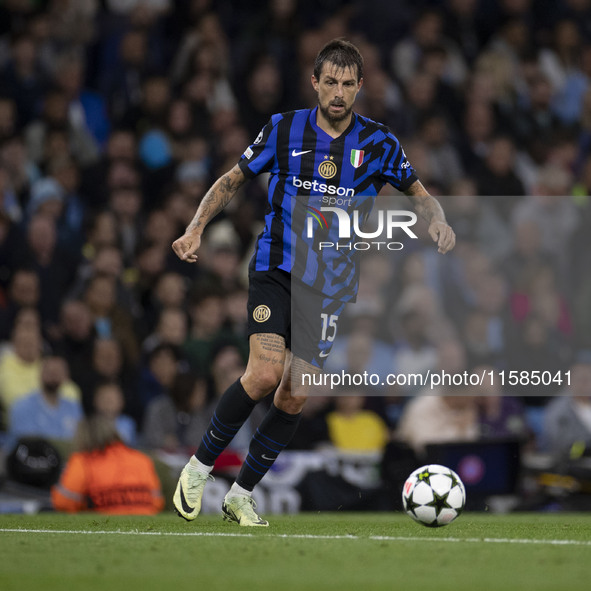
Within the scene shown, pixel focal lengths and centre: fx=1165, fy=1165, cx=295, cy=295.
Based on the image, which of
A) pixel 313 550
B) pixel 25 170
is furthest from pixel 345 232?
pixel 25 170

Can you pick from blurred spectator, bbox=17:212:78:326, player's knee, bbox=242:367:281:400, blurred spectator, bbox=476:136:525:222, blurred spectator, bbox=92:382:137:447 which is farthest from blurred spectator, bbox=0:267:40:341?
blurred spectator, bbox=476:136:525:222

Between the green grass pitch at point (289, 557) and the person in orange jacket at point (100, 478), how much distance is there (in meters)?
1.76

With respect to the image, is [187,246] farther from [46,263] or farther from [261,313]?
[46,263]

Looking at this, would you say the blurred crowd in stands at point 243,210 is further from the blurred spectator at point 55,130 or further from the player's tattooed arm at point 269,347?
the player's tattooed arm at point 269,347

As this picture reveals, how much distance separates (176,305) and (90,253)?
98 centimetres

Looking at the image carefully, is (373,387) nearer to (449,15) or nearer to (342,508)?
(342,508)

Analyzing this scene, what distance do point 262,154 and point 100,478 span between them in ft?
10.2

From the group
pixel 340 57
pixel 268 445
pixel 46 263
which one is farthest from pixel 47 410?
pixel 340 57

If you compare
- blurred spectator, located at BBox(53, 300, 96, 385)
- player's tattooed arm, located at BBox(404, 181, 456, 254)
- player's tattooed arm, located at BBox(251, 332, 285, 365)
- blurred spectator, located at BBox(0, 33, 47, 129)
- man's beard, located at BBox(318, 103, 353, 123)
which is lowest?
player's tattooed arm, located at BBox(251, 332, 285, 365)

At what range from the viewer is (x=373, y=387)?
408 inches

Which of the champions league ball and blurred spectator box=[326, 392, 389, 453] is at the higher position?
blurred spectator box=[326, 392, 389, 453]

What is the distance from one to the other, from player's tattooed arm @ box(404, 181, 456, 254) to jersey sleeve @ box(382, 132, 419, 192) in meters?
0.06

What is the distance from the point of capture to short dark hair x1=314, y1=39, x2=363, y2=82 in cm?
608

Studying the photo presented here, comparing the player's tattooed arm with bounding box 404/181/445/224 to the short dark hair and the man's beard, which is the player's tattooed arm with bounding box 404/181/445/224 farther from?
the short dark hair
